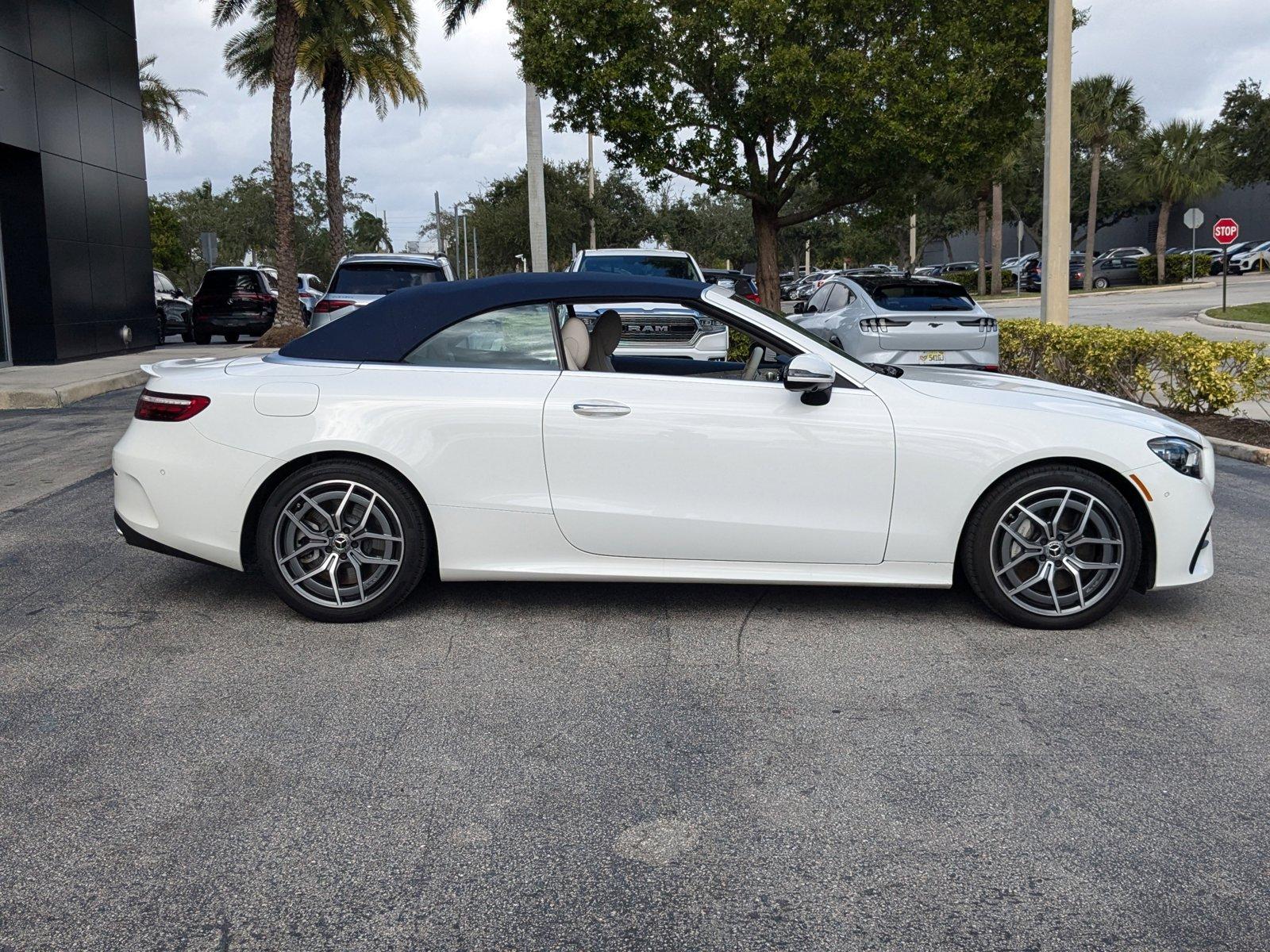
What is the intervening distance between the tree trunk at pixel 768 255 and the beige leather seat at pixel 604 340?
655 inches

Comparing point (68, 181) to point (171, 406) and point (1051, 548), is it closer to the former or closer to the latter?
point (171, 406)

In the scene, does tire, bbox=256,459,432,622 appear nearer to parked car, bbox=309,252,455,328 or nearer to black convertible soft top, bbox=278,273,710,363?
black convertible soft top, bbox=278,273,710,363

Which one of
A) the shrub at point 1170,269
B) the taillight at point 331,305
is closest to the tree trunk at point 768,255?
the taillight at point 331,305

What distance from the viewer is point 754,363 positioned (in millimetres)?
5766

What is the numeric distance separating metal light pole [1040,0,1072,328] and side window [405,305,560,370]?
1120 cm

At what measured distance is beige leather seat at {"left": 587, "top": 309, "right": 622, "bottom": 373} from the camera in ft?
18.2

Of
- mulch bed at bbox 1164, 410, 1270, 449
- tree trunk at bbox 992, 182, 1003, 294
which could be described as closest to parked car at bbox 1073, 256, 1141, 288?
tree trunk at bbox 992, 182, 1003, 294

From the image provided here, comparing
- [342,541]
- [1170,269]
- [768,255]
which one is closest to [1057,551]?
[342,541]

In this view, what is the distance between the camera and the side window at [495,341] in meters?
5.32

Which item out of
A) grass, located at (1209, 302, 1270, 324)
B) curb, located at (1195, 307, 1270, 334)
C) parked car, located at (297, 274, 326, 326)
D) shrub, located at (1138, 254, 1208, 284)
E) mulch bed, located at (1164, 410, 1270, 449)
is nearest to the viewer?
mulch bed, located at (1164, 410, 1270, 449)

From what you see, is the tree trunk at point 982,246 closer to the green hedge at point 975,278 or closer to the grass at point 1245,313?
the green hedge at point 975,278

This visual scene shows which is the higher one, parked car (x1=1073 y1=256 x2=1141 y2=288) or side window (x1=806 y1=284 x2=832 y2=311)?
parked car (x1=1073 y1=256 x2=1141 y2=288)

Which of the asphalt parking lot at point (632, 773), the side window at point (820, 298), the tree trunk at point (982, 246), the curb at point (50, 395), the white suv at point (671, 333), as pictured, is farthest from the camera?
the tree trunk at point (982, 246)

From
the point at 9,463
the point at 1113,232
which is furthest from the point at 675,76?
the point at 1113,232
